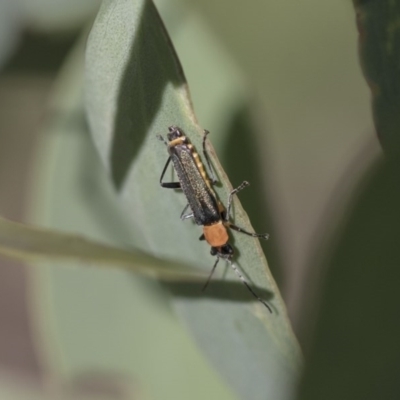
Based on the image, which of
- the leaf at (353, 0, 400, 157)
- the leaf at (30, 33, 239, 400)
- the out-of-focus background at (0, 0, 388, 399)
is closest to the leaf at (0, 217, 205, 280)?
the leaf at (353, 0, 400, 157)

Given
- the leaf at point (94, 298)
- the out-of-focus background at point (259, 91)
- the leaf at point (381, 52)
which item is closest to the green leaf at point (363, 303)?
the leaf at point (381, 52)

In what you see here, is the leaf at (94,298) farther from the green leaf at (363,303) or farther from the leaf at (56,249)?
the green leaf at (363,303)

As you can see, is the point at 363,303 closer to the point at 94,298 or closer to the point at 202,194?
the point at 202,194

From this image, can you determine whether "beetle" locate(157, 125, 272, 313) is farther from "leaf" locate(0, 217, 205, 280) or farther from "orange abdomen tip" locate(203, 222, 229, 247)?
"leaf" locate(0, 217, 205, 280)

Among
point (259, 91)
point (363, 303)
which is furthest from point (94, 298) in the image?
point (363, 303)

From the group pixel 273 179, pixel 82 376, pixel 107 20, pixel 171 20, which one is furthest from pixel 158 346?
pixel 107 20
